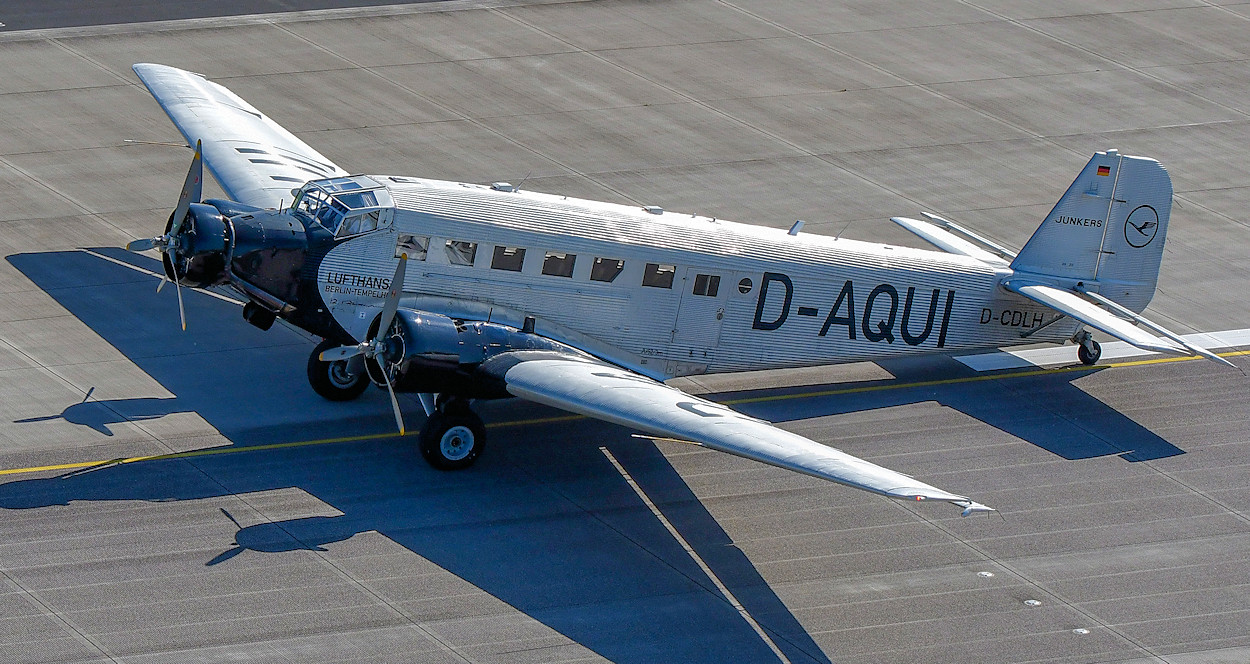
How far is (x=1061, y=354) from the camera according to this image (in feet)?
103

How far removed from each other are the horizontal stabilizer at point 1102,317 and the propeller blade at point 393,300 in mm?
11427

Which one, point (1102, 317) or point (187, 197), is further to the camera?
point (1102, 317)

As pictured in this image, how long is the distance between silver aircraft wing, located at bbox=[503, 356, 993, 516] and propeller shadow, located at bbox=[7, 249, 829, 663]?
5.65ft

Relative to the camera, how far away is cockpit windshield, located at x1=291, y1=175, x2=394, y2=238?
2656cm

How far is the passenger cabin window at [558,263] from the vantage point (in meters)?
26.9

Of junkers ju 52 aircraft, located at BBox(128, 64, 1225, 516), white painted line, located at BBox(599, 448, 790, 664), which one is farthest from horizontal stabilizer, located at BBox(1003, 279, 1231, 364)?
white painted line, located at BBox(599, 448, 790, 664)

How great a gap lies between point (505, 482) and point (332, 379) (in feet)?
13.5

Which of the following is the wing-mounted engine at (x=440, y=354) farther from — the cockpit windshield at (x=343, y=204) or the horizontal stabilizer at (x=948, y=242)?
the horizontal stabilizer at (x=948, y=242)

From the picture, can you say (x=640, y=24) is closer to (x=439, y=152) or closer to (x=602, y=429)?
(x=439, y=152)

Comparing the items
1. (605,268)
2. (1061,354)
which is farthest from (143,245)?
(1061,354)

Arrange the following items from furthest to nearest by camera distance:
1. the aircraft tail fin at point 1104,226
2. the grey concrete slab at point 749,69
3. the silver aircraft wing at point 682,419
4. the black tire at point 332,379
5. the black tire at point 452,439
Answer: the grey concrete slab at point 749,69, the aircraft tail fin at point 1104,226, the black tire at point 332,379, the black tire at point 452,439, the silver aircraft wing at point 682,419

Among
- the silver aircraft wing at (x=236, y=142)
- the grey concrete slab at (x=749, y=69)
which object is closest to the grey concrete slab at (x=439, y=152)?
the silver aircraft wing at (x=236, y=142)

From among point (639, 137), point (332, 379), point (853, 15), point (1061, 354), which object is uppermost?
point (853, 15)

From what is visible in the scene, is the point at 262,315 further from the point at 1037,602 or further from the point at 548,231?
the point at 1037,602
